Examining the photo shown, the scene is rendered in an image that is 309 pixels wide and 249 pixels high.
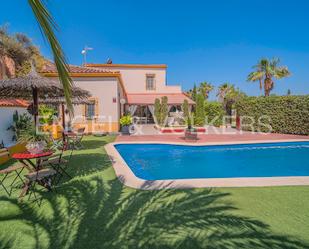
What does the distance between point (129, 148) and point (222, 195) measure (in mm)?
12162

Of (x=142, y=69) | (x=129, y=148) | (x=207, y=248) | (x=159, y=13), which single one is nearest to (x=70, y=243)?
(x=207, y=248)

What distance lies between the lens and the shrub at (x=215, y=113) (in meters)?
34.9

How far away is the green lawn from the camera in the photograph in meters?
4.79

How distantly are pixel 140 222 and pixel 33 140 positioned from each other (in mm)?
5174

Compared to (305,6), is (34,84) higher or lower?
lower

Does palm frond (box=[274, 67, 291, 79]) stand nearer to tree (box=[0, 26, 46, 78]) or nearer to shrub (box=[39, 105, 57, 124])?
shrub (box=[39, 105, 57, 124])

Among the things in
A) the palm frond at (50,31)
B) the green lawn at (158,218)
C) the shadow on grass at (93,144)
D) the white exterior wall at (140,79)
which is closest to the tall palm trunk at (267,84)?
the white exterior wall at (140,79)

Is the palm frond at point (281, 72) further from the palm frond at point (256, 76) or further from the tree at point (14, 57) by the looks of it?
the tree at point (14, 57)

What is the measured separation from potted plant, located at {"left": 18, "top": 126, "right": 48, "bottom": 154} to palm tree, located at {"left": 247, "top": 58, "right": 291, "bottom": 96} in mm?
36833

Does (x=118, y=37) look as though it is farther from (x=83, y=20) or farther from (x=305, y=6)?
(x=83, y=20)

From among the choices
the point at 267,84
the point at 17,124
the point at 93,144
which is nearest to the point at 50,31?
the point at 93,144

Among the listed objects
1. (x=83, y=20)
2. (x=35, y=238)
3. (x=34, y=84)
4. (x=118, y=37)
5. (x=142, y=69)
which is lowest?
(x=35, y=238)

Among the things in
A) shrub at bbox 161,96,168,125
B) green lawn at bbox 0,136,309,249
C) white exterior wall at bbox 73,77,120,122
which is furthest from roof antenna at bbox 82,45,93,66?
green lawn at bbox 0,136,309,249

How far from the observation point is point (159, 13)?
28.1m
